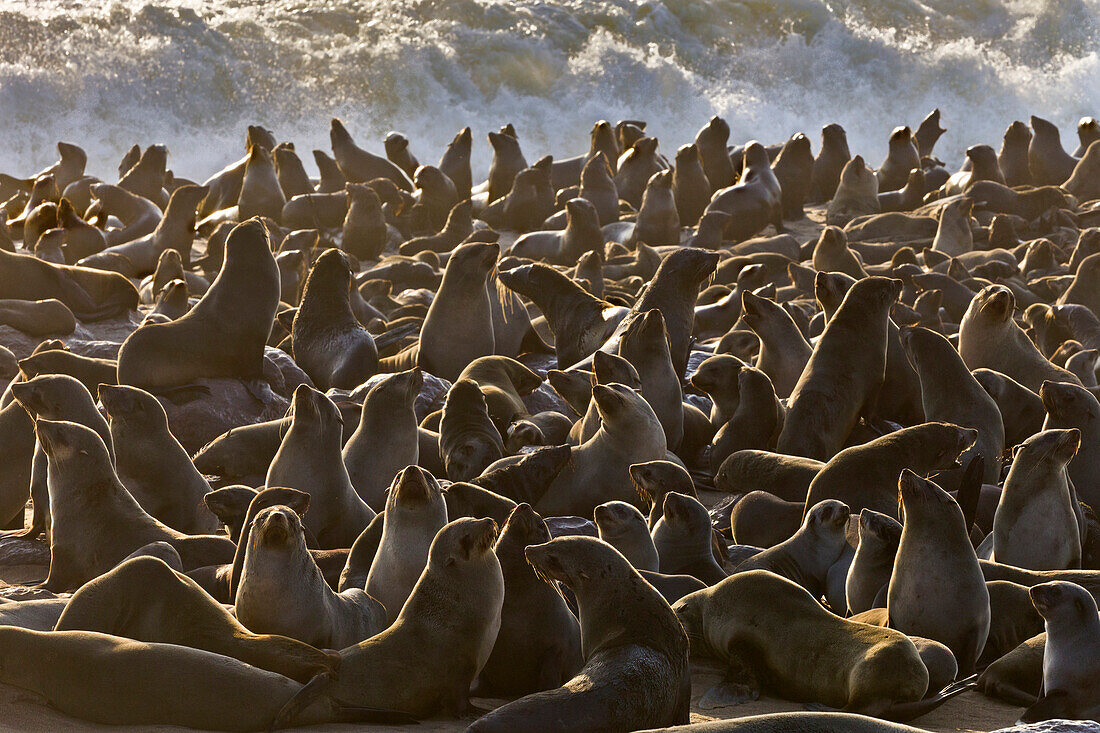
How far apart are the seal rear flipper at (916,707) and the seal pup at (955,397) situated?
309 cm

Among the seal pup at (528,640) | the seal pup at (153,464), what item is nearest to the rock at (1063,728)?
the seal pup at (528,640)

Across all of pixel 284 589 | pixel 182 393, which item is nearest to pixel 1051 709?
pixel 284 589

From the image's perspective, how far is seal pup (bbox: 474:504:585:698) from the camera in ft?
14.6

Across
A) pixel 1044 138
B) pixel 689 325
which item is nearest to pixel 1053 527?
pixel 689 325

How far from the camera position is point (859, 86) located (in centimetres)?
3578

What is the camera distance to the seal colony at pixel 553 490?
4.12 m

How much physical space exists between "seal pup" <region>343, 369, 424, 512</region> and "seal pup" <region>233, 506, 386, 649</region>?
2.38 m

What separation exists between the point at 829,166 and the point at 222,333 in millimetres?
12743

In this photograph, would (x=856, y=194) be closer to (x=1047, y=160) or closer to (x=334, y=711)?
(x=1047, y=160)

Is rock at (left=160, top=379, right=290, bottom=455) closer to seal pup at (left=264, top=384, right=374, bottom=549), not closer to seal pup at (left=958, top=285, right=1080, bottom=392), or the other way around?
seal pup at (left=264, top=384, right=374, bottom=549)

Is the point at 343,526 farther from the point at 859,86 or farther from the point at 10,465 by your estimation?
the point at 859,86

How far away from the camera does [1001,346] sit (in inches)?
352

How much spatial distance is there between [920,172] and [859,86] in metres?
19.0

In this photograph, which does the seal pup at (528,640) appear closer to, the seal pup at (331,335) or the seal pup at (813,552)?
the seal pup at (813,552)
